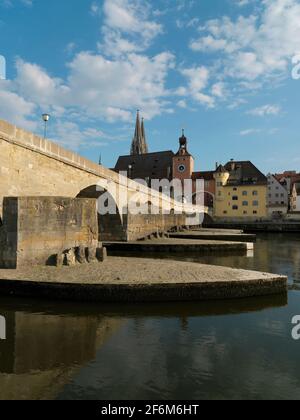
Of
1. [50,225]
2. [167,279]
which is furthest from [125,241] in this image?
[167,279]

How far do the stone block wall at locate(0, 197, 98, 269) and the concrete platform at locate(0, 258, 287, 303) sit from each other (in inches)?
30.2

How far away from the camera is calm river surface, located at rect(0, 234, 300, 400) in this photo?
487 cm

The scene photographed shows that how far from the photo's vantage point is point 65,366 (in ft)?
18.3

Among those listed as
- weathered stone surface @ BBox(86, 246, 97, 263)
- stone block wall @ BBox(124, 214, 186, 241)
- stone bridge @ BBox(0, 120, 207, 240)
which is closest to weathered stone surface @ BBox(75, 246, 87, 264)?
weathered stone surface @ BBox(86, 246, 97, 263)

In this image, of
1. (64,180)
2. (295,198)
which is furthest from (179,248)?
(295,198)

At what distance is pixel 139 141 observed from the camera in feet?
341

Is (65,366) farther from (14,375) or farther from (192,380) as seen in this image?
(192,380)

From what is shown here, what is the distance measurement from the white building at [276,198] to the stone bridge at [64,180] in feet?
152

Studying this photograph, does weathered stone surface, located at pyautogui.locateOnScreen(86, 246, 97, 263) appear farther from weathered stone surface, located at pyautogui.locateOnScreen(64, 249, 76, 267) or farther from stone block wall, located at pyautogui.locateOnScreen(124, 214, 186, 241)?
stone block wall, located at pyautogui.locateOnScreen(124, 214, 186, 241)

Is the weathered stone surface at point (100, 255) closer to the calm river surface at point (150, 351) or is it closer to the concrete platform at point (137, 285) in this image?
the concrete platform at point (137, 285)

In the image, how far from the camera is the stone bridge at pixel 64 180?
39.5 ft

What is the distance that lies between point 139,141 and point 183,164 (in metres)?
31.4

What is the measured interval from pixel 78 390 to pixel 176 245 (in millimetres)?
17591

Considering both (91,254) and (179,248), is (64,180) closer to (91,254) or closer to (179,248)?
(91,254)
